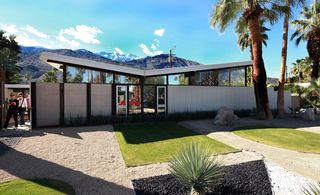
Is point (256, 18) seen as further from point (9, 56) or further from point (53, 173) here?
point (9, 56)

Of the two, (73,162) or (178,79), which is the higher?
(178,79)

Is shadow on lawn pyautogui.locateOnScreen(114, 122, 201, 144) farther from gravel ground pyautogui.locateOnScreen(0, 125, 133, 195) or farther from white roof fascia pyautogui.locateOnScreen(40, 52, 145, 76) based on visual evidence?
white roof fascia pyautogui.locateOnScreen(40, 52, 145, 76)

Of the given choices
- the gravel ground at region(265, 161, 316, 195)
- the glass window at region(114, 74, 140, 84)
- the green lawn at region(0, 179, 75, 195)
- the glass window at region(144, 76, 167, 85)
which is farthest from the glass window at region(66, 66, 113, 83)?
the gravel ground at region(265, 161, 316, 195)

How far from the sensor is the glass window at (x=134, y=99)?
14.3 m

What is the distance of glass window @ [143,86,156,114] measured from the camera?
14711 millimetres

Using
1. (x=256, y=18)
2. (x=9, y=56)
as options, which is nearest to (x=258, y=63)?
(x=256, y=18)

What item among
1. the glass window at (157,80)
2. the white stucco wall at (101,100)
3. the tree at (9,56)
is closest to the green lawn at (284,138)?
the glass window at (157,80)

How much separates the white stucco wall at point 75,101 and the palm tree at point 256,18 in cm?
950

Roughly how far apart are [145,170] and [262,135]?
642cm

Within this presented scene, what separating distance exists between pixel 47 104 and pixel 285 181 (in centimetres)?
1136

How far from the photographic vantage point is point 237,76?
18234mm

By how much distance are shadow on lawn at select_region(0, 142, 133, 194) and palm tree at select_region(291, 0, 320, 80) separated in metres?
22.7

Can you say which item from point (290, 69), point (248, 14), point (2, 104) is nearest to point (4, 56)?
point (2, 104)

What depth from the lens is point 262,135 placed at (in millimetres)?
10312
